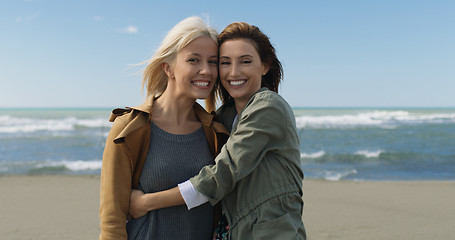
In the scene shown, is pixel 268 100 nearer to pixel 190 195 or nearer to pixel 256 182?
pixel 256 182

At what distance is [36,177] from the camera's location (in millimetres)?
8750

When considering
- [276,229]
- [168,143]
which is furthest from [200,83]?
[276,229]

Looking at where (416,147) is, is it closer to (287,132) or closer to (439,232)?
(439,232)

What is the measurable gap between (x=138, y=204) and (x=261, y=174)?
0.70 m

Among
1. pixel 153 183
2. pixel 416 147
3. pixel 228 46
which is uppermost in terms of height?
pixel 228 46

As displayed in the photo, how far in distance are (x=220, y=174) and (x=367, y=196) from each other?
5.97 m

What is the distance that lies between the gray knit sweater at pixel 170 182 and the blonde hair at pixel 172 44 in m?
0.42

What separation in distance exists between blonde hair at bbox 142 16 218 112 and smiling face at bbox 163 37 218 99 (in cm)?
3

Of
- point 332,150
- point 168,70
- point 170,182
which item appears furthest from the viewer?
point 332,150

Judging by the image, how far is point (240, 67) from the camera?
2232 millimetres

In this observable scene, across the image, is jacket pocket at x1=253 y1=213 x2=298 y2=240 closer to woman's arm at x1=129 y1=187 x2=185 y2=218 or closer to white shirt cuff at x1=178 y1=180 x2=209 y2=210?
white shirt cuff at x1=178 y1=180 x2=209 y2=210

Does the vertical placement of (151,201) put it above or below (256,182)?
below

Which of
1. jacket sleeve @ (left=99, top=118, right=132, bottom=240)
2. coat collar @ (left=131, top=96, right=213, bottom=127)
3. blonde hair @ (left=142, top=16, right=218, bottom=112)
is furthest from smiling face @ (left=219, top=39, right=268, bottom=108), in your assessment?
jacket sleeve @ (left=99, top=118, right=132, bottom=240)

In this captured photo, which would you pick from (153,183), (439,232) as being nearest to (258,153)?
(153,183)
